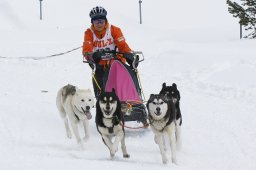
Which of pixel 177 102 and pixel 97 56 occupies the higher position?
pixel 97 56

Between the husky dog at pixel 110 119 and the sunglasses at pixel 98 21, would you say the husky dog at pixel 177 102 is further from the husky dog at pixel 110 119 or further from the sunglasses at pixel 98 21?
the sunglasses at pixel 98 21

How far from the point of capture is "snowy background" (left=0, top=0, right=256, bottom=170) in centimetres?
586

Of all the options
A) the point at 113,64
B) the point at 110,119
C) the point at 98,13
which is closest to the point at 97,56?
the point at 113,64

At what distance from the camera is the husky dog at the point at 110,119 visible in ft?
18.9

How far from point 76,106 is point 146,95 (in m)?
3.58

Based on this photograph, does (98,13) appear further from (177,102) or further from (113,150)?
(113,150)

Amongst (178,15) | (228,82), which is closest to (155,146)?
(228,82)

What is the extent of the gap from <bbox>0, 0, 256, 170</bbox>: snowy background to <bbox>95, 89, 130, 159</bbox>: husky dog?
0.83 ft

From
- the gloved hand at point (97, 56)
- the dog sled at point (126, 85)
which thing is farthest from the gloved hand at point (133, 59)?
the gloved hand at point (97, 56)

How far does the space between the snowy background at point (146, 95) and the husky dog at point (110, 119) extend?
0.83 ft

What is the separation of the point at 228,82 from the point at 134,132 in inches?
149

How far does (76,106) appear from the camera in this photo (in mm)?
6379

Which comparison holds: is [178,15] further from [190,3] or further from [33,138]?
[33,138]

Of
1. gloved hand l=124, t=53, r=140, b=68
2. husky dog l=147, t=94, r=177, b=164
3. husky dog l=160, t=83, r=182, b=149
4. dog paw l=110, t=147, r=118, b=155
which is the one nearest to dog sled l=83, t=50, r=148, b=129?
gloved hand l=124, t=53, r=140, b=68
